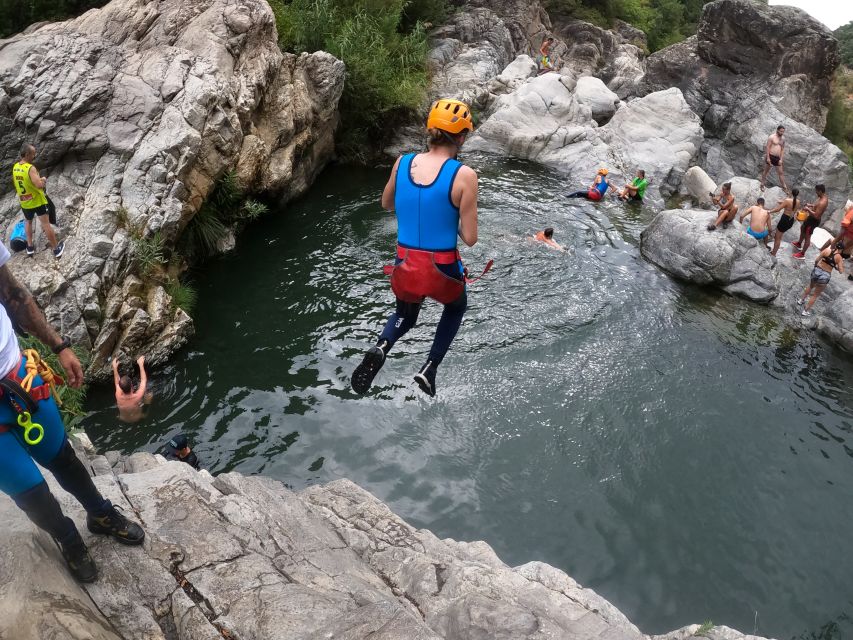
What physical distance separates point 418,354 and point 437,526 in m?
3.60

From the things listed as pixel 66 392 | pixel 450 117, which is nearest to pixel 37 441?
pixel 450 117

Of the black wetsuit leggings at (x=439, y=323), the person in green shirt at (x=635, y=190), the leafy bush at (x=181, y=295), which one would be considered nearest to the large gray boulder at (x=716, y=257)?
the person in green shirt at (x=635, y=190)

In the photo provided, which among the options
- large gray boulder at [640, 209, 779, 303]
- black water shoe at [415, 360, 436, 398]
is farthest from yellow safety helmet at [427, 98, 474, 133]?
large gray boulder at [640, 209, 779, 303]

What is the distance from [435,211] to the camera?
402 cm

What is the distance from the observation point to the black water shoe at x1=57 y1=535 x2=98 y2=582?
10.1 feet

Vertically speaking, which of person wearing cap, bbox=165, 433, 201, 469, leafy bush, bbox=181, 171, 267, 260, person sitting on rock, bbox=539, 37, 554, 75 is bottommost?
person wearing cap, bbox=165, 433, 201, 469

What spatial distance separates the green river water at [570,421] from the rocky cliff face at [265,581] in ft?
8.65

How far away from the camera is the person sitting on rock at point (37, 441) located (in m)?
2.76

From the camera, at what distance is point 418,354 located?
10773 millimetres

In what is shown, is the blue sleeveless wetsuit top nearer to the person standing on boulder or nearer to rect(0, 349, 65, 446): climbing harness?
rect(0, 349, 65, 446): climbing harness

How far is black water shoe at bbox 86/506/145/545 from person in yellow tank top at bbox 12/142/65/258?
7.86 meters

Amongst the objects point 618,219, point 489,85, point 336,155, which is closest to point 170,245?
point 336,155

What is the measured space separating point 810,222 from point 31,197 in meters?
16.9

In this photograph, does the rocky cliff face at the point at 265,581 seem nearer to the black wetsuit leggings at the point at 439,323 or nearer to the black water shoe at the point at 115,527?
the black water shoe at the point at 115,527
